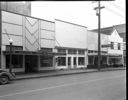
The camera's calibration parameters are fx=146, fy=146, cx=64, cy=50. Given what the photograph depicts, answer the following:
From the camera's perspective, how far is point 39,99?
21.7ft

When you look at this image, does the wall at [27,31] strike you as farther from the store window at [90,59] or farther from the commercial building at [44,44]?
the store window at [90,59]

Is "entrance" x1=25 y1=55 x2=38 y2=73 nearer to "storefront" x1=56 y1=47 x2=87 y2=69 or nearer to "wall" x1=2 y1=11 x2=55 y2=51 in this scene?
"wall" x1=2 y1=11 x2=55 y2=51

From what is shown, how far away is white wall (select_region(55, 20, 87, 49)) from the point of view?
2308 centimetres

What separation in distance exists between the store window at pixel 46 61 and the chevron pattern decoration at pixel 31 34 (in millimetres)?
1901

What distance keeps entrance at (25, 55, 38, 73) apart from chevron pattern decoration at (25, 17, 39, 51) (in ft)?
5.41

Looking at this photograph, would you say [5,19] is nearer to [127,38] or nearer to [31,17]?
[31,17]

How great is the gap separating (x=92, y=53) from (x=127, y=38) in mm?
25676

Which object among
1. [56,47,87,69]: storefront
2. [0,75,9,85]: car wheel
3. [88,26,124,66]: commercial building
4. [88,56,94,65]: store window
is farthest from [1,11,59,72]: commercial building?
[88,26,124,66]: commercial building

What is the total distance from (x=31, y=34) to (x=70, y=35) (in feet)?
26.3

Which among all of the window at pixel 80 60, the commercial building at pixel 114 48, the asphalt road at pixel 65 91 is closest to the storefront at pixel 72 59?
the window at pixel 80 60

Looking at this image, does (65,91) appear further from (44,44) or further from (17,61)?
(44,44)

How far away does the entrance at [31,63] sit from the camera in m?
20.1

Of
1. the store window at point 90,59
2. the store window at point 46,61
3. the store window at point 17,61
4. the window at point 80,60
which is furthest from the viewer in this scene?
the store window at point 90,59

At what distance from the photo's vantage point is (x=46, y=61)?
21.1 m
